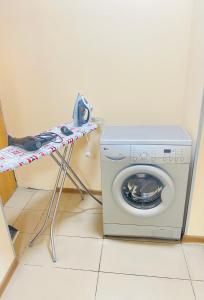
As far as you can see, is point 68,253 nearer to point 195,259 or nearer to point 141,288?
point 141,288

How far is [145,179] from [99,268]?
2.23 ft

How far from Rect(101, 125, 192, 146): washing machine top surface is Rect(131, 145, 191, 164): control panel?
0.08 ft

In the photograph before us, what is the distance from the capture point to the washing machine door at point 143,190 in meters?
1.48

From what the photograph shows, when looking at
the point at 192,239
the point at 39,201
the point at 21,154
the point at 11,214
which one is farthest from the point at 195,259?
the point at 11,214

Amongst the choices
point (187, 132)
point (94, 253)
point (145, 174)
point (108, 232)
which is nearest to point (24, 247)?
point (94, 253)

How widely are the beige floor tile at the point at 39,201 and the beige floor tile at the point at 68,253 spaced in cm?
43

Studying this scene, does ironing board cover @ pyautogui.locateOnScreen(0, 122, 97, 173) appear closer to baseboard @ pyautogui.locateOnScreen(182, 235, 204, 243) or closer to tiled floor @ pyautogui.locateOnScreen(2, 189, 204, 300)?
tiled floor @ pyautogui.locateOnScreen(2, 189, 204, 300)

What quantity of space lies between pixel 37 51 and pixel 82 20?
1.47ft

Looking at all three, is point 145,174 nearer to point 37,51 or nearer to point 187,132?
point 187,132

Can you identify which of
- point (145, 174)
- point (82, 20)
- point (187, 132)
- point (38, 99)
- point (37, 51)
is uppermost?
point (82, 20)

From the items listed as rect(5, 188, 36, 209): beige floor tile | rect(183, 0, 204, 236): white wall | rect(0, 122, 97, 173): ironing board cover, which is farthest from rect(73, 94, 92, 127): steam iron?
rect(5, 188, 36, 209): beige floor tile

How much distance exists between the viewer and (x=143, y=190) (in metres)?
1.62

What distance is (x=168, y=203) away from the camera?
1538 millimetres

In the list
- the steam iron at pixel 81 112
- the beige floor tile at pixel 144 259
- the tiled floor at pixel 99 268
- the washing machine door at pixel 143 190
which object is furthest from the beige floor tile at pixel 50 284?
the steam iron at pixel 81 112
